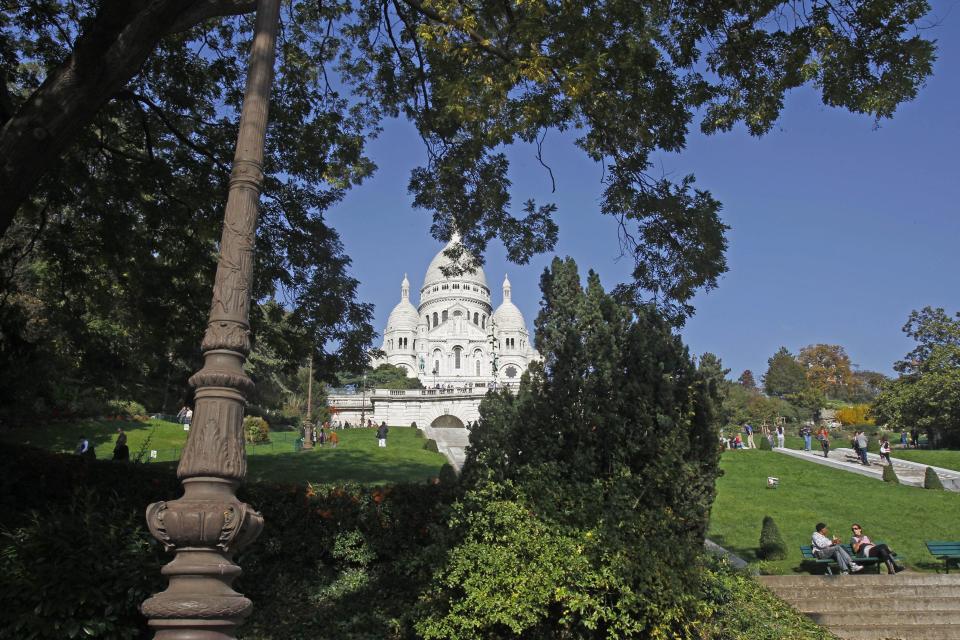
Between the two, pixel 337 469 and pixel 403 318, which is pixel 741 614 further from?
pixel 403 318

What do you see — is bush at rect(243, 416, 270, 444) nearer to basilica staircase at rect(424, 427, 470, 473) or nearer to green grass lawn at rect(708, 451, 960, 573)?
basilica staircase at rect(424, 427, 470, 473)

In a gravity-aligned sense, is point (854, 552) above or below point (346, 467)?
below

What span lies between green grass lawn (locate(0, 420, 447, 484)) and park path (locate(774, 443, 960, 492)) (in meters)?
15.4

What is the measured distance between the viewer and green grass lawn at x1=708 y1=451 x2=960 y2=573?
15656mm

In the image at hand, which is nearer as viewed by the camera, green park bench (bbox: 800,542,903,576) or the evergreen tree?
the evergreen tree

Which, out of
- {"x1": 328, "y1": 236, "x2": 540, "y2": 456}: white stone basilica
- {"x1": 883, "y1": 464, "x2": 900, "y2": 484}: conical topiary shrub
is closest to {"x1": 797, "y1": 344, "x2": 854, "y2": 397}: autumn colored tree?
{"x1": 328, "y1": 236, "x2": 540, "y2": 456}: white stone basilica

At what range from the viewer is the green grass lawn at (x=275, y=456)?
60.9 ft

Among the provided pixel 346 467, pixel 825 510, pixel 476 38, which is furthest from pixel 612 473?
pixel 825 510

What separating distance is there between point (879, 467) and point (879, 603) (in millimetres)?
19479

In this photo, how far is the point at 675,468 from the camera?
8758 mm

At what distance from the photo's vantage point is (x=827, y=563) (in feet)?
41.2

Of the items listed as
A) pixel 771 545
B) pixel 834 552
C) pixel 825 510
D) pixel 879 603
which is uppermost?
pixel 825 510

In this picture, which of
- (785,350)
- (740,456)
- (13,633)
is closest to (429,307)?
(785,350)

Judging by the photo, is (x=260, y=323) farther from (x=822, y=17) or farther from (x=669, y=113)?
(x=822, y=17)
